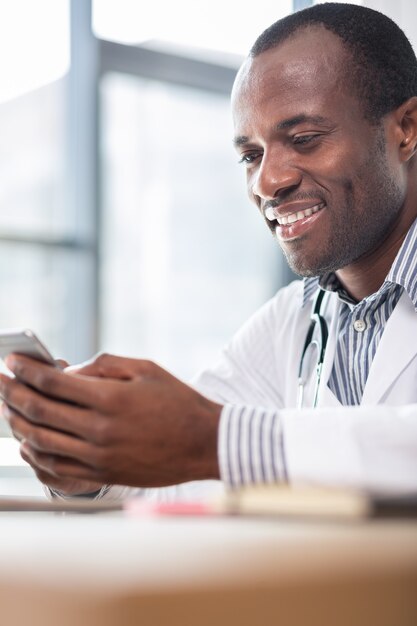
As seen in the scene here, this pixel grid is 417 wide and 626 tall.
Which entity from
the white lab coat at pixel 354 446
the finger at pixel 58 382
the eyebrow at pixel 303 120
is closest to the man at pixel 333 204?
the eyebrow at pixel 303 120

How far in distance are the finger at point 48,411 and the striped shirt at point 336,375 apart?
0.11 m

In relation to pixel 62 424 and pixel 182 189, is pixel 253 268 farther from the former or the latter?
pixel 62 424

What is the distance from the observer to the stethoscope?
3.92 ft

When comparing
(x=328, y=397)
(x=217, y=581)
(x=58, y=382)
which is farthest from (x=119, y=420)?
(x=328, y=397)

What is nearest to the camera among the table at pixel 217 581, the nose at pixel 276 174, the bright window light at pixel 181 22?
the table at pixel 217 581

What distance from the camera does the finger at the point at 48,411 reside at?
2.09 ft

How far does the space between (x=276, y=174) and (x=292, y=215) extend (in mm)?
71

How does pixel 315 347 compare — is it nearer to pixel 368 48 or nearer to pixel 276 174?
pixel 276 174

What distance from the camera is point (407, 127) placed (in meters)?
1.23

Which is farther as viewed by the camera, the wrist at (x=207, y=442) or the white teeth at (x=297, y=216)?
the white teeth at (x=297, y=216)

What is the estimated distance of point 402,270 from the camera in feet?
3.62

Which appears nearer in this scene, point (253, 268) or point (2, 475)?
point (2, 475)

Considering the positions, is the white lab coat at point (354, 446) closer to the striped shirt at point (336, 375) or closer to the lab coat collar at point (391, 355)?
the striped shirt at point (336, 375)

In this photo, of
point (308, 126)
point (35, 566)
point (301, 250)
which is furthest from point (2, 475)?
point (35, 566)
